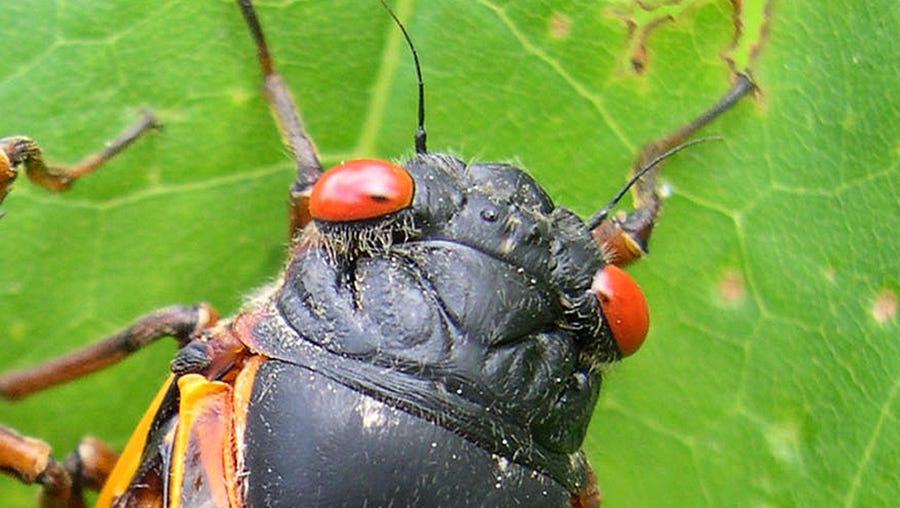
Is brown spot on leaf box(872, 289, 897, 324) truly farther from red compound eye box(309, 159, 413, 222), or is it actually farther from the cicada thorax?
red compound eye box(309, 159, 413, 222)

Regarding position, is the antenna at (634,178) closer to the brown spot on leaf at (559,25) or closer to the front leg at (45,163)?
the brown spot on leaf at (559,25)

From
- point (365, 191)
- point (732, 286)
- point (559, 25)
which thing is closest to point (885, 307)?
point (732, 286)

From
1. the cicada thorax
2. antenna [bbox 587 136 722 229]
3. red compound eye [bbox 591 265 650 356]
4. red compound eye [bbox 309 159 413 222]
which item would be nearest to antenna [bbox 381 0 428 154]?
the cicada thorax

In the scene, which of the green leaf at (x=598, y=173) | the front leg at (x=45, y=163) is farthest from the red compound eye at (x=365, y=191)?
the front leg at (x=45, y=163)

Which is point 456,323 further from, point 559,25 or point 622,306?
point 559,25

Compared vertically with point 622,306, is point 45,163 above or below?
above

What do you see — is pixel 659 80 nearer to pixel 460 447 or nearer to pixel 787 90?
pixel 787 90
